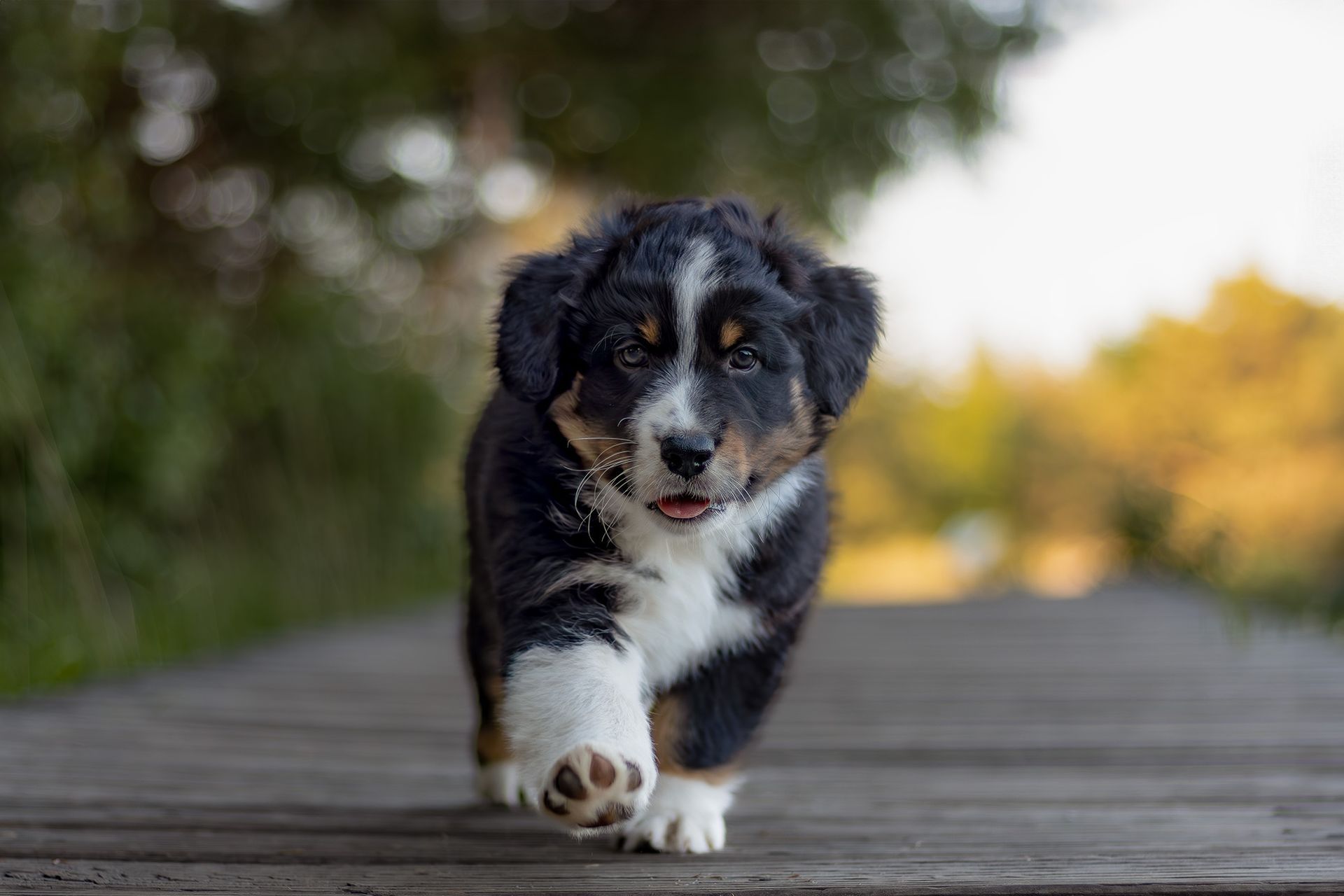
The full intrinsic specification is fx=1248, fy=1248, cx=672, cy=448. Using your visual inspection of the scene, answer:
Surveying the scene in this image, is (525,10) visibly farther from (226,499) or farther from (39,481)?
(39,481)

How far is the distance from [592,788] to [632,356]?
963 millimetres

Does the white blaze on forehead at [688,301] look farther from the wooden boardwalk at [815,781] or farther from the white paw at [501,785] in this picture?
the white paw at [501,785]

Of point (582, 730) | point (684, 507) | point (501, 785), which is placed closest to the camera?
point (582, 730)

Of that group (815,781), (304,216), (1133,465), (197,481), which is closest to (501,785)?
(815,781)

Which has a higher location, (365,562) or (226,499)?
(226,499)

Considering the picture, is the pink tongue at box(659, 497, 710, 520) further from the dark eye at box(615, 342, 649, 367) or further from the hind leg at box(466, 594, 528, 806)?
the hind leg at box(466, 594, 528, 806)

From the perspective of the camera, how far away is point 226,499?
7.65m

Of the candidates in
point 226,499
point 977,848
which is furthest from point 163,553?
point 977,848

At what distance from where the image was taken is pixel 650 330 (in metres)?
2.73

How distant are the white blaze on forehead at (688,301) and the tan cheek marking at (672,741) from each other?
82 centimetres

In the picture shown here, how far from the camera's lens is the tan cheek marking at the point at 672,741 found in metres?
2.95

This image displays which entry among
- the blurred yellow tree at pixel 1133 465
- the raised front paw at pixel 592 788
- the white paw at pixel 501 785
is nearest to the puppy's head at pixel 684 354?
the raised front paw at pixel 592 788

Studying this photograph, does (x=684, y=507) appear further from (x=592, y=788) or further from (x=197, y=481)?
(x=197, y=481)

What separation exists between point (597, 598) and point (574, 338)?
23.5 inches
